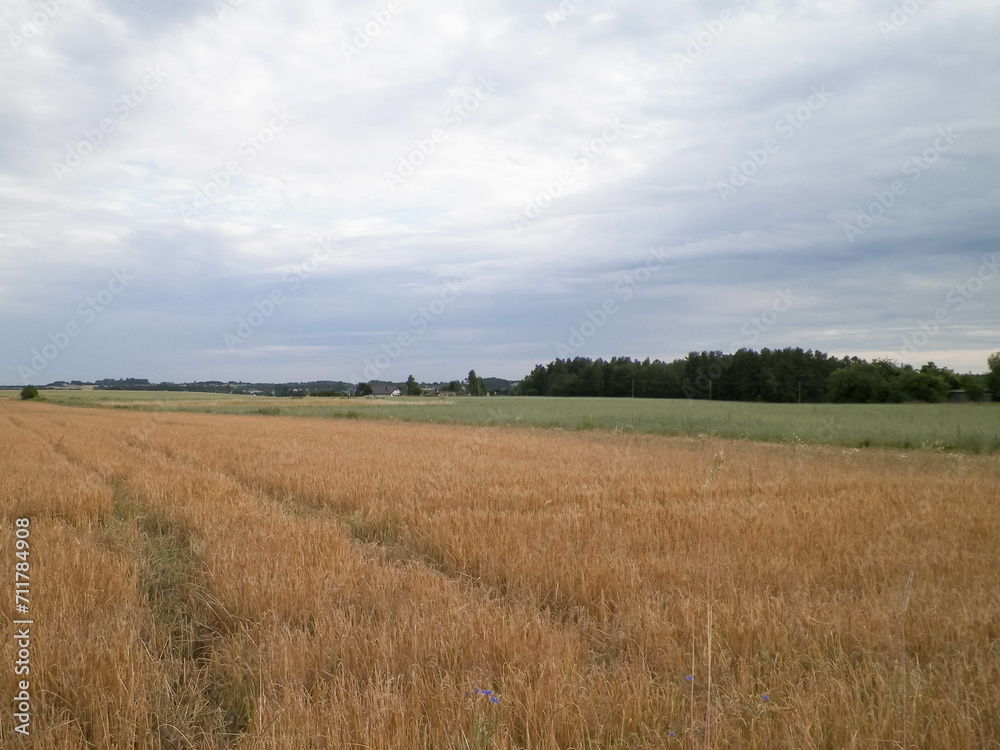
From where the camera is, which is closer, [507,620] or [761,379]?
[507,620]

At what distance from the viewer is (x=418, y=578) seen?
5332mm

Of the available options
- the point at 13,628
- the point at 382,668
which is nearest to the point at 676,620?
the point at 382,668

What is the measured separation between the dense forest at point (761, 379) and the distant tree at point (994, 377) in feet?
0.40

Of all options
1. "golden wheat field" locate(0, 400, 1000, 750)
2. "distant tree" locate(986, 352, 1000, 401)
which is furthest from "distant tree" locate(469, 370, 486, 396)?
"golden wheat field" locate(0, 400, 1000, 750)

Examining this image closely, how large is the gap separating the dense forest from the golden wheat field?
247ft

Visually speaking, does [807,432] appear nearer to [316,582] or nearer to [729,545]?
[729,545]

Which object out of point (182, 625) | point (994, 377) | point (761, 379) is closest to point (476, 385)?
point (761, 379)

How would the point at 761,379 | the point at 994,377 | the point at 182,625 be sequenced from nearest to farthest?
the point at 182,625 → the point at 994,377 → the point at 761,379

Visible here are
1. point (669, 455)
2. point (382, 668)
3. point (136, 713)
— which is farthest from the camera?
point (669, 455)

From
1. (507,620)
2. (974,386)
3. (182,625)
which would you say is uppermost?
(974,386)

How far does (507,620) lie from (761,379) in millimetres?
96098

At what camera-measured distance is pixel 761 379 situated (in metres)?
92.2

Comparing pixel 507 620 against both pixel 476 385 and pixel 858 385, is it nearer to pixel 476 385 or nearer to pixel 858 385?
pixel 858 385

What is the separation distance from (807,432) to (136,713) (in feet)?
85.5
